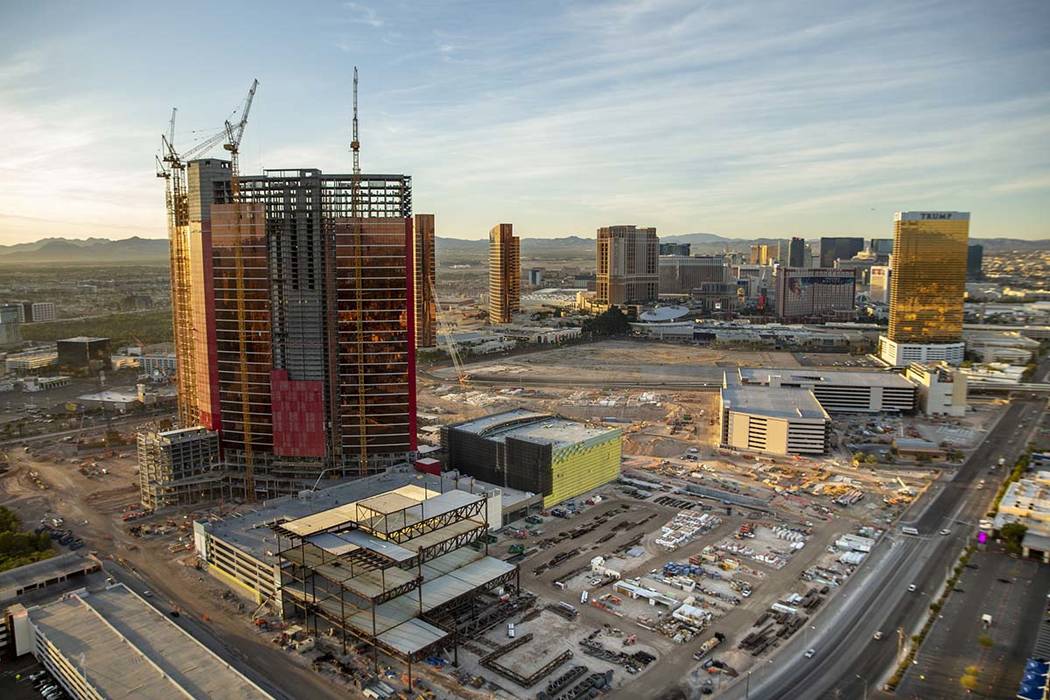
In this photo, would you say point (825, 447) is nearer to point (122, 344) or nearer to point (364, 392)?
point (364, 392)

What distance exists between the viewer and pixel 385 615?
122 feet

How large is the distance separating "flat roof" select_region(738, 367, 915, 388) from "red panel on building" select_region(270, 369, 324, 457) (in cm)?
5786

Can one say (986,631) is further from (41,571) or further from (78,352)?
(78,352)

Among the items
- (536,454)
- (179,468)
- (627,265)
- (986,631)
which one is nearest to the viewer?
(986,631)

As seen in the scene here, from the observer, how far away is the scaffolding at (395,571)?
36.5 m

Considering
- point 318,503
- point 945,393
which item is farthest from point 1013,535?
point 318,503

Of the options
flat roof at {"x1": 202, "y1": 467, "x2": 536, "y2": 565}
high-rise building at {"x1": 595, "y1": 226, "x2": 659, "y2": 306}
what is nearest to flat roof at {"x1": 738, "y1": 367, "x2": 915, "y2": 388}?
flat roof at {"x1": 202, "y1": 467, "x2": 536, "y2": 565}

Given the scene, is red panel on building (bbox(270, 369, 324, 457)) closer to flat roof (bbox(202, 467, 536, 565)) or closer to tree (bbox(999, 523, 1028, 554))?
flat roof (bbox(202, 467, 536, 565))

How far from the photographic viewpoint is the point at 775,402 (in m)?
79.9

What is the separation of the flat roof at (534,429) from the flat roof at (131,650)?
3034 centimetres

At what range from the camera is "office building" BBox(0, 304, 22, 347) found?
131 meters

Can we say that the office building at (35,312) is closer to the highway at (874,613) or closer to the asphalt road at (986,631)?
the highway at (874,613)

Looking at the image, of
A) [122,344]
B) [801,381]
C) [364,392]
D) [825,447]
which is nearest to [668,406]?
[801,381]

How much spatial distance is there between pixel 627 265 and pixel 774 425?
122 m
